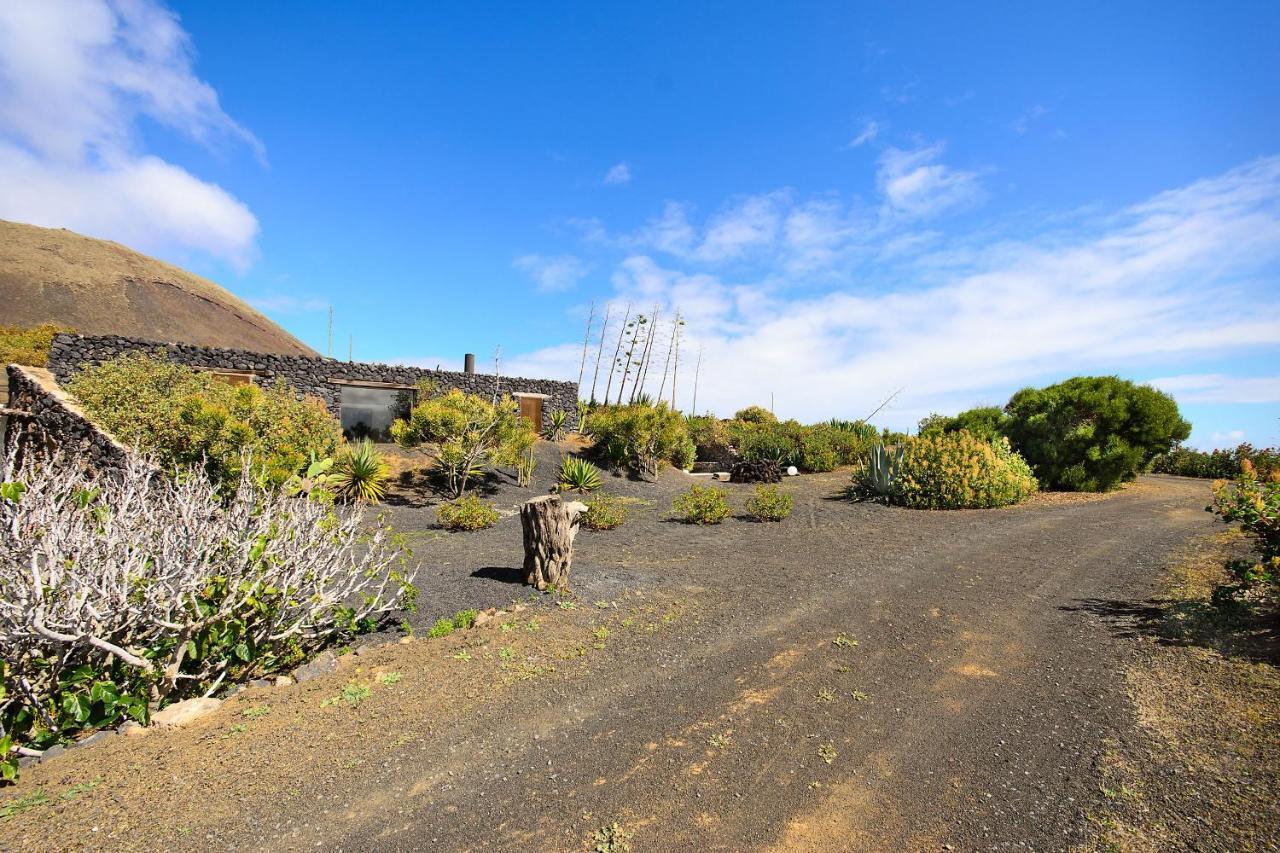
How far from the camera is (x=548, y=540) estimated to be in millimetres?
6672

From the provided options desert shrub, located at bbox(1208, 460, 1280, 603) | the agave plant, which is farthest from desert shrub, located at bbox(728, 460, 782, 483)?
desert shrub, located at bbox(1208, 460, 1280, 603)

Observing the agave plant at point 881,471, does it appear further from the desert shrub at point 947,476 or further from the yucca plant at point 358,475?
the yucca plant at point 358,475

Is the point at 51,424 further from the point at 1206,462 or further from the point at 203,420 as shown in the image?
the point at 1206,462

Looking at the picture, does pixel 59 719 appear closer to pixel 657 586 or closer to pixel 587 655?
pixel 587 655

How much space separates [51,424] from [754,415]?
2291 centimetres

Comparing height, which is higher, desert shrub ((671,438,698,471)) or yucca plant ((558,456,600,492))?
desert shrub ((671,438,698,471))

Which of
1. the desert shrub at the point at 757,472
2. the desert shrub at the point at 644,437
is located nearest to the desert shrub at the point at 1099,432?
the desert shrub at the point at 757,472

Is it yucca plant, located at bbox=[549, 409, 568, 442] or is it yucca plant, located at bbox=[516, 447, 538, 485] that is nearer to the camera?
yucca plant, located at bbox=[516, 447, 538, 485]

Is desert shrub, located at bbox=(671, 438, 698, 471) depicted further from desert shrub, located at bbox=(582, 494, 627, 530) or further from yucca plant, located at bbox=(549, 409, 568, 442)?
desert shrub, located at bbox=(582, 494, 627, 530)

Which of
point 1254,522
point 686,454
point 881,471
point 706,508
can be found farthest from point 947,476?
point 686,454

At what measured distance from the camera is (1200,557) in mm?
7430

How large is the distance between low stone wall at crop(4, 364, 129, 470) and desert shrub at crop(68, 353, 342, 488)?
0.25 meters

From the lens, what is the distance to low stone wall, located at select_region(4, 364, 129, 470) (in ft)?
38.3

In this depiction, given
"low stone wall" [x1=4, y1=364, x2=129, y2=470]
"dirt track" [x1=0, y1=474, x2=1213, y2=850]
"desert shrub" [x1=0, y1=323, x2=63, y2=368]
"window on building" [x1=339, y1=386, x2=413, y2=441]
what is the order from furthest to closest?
"window on building" [x1=339, y1=386, x2=413, y2=441] → "desert shrub" [x1=0, y1=323, x2=63, y2=368] → "low stone wall" [x1=4, y1=364, x2=129, y2=470] → "dirt track" [x1=0, y1=474, x2=1213, y2=850]
